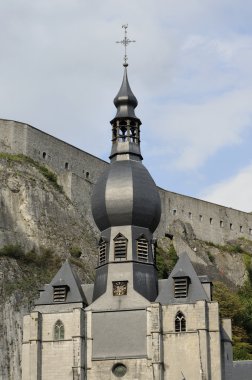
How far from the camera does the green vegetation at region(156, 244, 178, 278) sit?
81.3 m

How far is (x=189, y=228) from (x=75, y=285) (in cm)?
5100

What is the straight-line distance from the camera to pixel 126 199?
160 feet

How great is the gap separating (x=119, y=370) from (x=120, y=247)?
18.1ft

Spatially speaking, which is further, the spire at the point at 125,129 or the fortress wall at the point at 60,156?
the fortress wall at the point at 60,156

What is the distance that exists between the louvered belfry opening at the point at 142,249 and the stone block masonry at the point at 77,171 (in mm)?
32909

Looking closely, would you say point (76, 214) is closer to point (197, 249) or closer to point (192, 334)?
point (197, 249)

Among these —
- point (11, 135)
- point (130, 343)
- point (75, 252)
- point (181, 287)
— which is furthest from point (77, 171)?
point (130, 343)

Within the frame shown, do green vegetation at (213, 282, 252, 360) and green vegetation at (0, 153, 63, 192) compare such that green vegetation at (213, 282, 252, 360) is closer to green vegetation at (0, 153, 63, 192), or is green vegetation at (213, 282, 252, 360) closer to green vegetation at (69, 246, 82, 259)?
green vegetation at (69, 246, 82, 259)

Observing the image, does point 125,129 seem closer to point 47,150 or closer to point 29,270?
point 29,270

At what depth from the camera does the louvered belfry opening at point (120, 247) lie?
4816 cm

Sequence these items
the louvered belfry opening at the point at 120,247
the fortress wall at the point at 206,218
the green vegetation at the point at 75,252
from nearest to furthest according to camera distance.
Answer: the louvered belfry opening at the point at 120,247, the green vegetation at the point at 75,252, the fortress wall at the point at 206,218

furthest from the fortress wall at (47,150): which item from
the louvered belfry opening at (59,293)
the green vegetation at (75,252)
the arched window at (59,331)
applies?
the arched window at (59,331)

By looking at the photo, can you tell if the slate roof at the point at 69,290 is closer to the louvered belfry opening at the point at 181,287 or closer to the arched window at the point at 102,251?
the arched window at the point at 102,251

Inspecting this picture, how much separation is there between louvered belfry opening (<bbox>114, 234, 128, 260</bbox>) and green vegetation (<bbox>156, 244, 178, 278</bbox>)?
2954 centimetres
